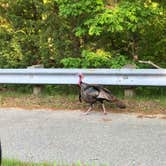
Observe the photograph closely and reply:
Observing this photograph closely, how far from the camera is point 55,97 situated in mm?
9664

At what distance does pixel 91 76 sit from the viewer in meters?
9.39

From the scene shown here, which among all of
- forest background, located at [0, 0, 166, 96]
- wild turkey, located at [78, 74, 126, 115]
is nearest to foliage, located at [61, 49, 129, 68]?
forest background, located at [0, 0, 166, 96]

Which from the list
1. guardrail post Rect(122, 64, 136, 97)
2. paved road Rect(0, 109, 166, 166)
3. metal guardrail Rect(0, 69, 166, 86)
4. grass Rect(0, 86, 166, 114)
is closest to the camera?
paved road Rect(0, 109, 166, 166)

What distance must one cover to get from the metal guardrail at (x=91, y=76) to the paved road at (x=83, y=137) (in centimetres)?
107

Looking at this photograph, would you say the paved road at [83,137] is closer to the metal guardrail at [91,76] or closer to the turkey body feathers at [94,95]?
the turkey body feathers at [94,95]

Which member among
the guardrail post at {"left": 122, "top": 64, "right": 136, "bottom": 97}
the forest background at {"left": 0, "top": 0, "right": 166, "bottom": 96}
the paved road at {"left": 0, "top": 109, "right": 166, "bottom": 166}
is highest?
the forest background at {"left": 0, "top": 0, "right": 166, "bottom": 96}

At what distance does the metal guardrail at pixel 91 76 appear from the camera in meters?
8.98

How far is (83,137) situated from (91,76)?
8.68 ft

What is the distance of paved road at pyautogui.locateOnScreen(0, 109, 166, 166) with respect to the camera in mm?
5988

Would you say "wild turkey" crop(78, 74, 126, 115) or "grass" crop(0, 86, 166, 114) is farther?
"grass" crop(0, 86, 166, 114)

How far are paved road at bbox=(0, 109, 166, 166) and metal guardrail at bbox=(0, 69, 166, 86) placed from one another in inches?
42.1

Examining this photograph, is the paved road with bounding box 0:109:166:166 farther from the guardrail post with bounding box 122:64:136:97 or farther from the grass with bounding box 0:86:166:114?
the guardrail post with bounding box 122:64:136:97

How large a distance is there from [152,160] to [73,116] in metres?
2.60

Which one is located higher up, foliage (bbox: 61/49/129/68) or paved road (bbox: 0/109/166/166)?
foliage (bbox: 61/49/129/68)
